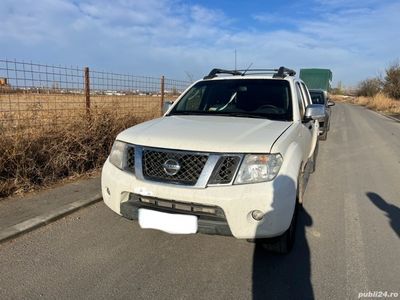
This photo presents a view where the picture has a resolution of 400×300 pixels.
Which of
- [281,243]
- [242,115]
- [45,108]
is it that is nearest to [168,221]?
[281,243]

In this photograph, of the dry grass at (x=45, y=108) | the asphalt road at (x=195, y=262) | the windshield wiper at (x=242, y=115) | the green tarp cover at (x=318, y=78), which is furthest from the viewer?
the green tarp cover at (x=318, y=78)

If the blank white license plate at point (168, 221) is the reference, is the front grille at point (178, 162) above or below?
above

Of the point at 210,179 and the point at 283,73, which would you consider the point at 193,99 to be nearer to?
the point at 283,73

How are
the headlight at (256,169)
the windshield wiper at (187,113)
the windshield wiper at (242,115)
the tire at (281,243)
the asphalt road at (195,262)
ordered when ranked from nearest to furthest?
the asphalt road at (195,262)
the headlight at (256,169)
the tire at (281,243)
the windshield wiper at (242,115)
the windshield wiper at (187,113)

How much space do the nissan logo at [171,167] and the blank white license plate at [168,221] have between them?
1.21 ft

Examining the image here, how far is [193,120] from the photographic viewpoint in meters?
4.20

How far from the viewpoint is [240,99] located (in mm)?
4746

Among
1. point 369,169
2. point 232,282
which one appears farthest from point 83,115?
point 369,169

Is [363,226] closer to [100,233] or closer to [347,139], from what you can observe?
[100,233]

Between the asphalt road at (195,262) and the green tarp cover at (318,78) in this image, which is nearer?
the asphalt road at (195,262)

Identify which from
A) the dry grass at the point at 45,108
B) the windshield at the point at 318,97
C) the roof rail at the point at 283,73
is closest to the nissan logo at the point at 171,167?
the roof rail at the point at 283,73

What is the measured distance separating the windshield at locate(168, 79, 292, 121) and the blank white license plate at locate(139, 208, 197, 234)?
1736 mm

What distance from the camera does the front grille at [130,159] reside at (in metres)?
3.44

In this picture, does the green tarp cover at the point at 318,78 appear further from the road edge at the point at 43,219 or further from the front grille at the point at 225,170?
the front grille at the point at 225,170
